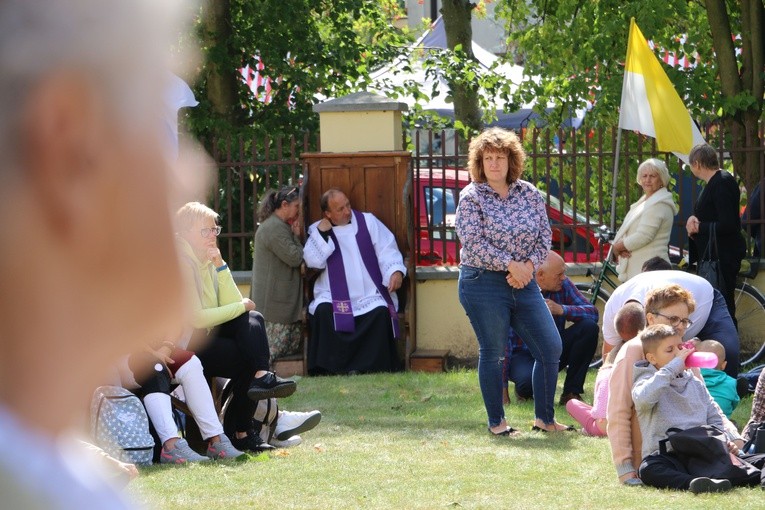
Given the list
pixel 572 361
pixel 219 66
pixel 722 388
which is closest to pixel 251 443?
pixel 572 361

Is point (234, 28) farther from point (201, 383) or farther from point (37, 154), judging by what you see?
point (37, 154)

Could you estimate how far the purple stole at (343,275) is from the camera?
10992 millimetres

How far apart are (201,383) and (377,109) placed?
4.62 m

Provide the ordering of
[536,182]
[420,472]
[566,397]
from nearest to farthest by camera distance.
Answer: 1. [420,472]
2. [566,397]
3. [536,182]

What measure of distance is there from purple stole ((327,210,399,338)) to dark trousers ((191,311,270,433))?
10.9 feet

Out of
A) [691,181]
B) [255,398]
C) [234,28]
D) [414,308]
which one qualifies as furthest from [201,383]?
[234,28]

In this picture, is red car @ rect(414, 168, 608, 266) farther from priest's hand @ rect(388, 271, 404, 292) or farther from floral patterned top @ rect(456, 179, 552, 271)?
floral patterned top @ rect(456, 179, 552, 271)

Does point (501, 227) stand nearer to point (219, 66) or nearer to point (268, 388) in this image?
point (268, 388)

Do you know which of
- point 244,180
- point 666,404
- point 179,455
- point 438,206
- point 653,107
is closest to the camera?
point 666,404

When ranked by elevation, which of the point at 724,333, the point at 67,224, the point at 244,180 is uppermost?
the point at 67,224

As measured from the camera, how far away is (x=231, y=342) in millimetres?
7645

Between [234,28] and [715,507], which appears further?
[234,28]

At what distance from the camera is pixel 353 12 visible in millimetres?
15016

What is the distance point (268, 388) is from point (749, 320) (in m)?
5.27
